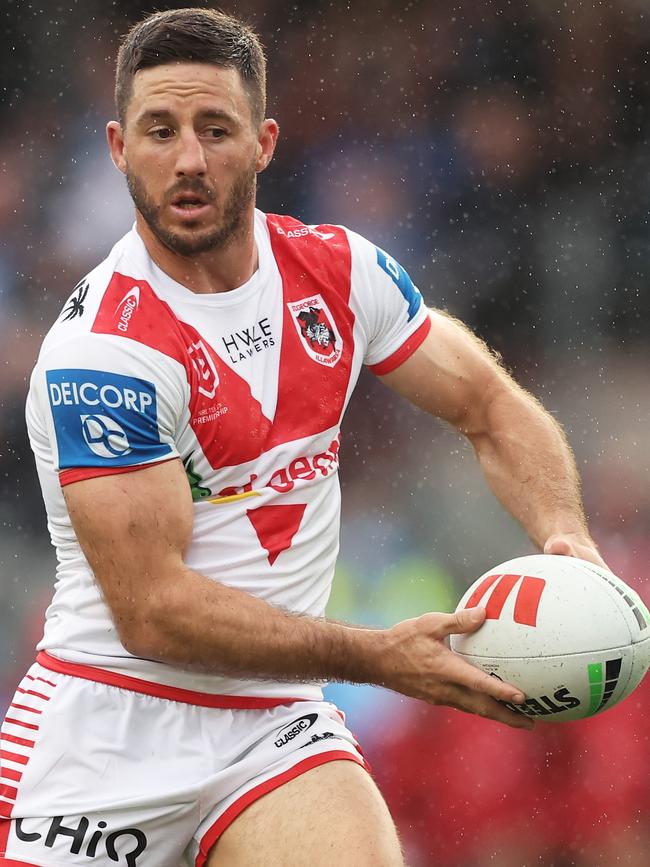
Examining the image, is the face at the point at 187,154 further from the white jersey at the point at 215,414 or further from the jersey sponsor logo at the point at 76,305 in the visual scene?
the jersey sponsor logo at the point at 76,305

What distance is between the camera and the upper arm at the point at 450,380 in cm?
367

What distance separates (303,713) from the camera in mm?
3160

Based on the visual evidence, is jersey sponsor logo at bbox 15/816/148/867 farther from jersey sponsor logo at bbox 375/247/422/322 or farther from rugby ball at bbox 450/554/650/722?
jersey sponsor logo at bbox 375/247/422/322

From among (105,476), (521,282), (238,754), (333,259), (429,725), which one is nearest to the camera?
(105,476)

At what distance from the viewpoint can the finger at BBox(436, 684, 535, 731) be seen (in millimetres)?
2785

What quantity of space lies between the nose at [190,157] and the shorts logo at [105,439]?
0.67 metres

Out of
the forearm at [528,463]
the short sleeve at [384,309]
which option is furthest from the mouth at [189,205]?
the forearm at [528,463]

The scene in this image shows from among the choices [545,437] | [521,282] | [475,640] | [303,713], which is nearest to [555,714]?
[475,640]

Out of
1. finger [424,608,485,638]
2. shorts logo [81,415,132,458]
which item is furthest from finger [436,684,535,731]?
shorts logo [81,415,132,458]

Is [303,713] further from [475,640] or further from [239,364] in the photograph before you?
[239,364]

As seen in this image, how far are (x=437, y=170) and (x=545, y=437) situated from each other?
4.03 metres

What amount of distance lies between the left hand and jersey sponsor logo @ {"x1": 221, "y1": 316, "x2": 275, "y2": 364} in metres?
0.88

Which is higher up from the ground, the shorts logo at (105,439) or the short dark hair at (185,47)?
the short dark hair at (185,47)

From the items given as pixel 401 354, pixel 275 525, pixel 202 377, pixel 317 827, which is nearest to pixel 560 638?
pixel 317 827
